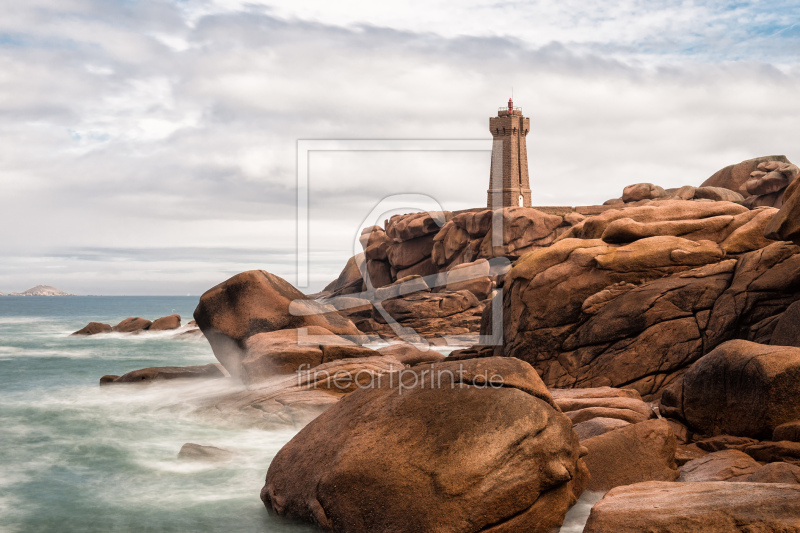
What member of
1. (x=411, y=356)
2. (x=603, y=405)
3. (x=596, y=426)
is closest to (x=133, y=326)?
(x=411, y=356)

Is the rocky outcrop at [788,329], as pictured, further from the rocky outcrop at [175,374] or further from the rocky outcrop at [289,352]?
the rocky outcrop at [175,374]

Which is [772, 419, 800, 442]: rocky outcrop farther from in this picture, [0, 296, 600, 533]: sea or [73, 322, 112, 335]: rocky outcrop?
[73, 322, 112, 335]: rocky outcrop

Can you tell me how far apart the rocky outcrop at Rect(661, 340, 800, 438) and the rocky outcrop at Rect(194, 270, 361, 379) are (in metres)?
10.2

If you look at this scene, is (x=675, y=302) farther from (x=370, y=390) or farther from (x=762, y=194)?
(x=762, y=194)

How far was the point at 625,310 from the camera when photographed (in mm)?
15484

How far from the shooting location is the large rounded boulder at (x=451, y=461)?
24.4 feet

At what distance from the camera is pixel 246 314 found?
746 inches

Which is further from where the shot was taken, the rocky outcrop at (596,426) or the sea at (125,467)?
the rocky outcrop at (596,426)

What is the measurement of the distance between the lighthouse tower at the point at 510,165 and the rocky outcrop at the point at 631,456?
51.6m

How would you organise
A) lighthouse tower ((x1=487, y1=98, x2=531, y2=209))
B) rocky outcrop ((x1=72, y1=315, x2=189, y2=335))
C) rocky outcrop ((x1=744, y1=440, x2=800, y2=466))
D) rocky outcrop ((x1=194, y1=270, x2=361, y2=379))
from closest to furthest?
rocky outcrop ((x1=744, y1=440, x2=800, y2=466)) < rocky outcrop ((x1=194, y1=270, x2=361, y2=379)) < rocky outcrop ((x1=72, y1=315, x2=189, y2=335)) < lighthouse tower ((x1=487, y1=98, x2=531, y2=209))

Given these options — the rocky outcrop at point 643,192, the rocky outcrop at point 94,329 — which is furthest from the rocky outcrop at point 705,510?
the rocky outcrop at point 94,329

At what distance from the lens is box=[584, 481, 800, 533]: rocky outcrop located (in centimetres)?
584

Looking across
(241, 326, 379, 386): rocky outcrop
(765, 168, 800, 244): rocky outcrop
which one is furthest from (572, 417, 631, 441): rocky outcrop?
(241, 326, 379, 386): rocky outcrop

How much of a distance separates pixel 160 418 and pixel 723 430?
12436 mm
